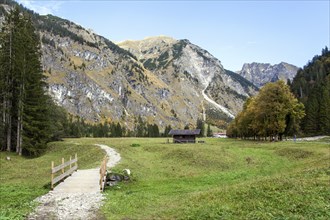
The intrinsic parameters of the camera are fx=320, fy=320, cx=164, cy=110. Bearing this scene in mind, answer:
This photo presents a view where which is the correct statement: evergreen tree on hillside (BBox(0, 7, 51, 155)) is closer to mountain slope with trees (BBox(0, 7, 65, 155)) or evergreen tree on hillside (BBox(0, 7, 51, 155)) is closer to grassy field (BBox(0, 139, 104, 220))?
mountain slope with trees (BBox(0, 7, 65, 155))

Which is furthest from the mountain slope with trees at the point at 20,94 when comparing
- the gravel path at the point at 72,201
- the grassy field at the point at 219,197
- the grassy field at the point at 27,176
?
the gravel path at the point at 72,201

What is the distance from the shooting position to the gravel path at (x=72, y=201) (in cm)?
1628

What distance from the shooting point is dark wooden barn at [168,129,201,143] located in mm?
91688

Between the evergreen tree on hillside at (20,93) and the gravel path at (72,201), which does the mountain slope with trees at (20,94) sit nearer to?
the evergreen tree on hillside at (20,93)

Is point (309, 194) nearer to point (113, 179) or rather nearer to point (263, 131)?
point (113, 179)

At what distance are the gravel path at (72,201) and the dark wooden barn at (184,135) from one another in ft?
210

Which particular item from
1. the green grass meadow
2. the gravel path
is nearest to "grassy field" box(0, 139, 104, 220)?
the green grass meadow

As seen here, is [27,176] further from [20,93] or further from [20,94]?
[20,93]

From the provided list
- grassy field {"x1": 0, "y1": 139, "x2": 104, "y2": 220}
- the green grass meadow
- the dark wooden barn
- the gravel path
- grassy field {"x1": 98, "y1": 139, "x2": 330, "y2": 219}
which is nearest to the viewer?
grassy field {"x1": 98, "y1": 139, "x2": 330, "y2": 219}

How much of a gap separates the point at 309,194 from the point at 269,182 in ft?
12.5

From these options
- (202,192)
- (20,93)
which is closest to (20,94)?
(20,93)

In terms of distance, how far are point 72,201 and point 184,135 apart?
73.6 m

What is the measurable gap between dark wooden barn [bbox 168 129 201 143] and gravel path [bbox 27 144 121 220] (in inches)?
2519

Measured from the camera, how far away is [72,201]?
1975 centimetres
